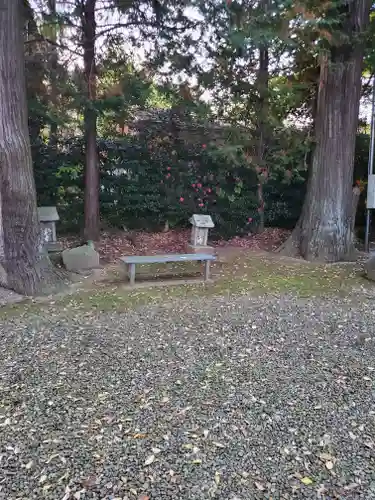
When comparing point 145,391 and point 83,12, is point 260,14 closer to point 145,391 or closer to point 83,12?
point 83,12

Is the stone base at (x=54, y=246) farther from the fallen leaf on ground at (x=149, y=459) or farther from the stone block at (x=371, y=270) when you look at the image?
the fallen leaf on ground at (x=149, y=459)

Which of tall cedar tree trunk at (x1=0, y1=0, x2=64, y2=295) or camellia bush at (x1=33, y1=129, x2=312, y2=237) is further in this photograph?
camellia bush at (x1=33, y1=129, x2=312, y2=237)

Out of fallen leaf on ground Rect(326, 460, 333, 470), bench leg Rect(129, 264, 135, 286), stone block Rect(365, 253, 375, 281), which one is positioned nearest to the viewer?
fallen leaf on ground Rect(326, 460, 333, 470)

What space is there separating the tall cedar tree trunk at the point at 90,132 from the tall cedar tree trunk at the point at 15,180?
148 centimetres

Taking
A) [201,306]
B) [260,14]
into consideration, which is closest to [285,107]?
[260,14]

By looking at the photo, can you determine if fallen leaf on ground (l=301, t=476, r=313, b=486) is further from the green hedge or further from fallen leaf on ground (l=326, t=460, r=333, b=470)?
the green hedge

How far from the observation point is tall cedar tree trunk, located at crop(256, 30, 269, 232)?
7617 millimetres

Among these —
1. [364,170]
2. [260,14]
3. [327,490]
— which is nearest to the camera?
[327,490]

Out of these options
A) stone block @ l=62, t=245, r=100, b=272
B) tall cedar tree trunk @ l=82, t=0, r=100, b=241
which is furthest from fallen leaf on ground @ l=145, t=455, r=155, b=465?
tall cedar tree trunk @ l=82, t=0, r=100, b=241

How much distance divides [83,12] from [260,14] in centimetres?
270

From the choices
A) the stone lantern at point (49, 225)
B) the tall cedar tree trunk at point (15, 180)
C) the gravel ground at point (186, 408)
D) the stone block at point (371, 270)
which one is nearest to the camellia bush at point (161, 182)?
the stone lantern at point (49, 225)

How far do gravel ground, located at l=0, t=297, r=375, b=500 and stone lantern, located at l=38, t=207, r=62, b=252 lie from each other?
96.7 inches

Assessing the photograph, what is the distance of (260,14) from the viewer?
5.57m

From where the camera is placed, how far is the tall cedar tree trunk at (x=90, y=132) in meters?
6.25
